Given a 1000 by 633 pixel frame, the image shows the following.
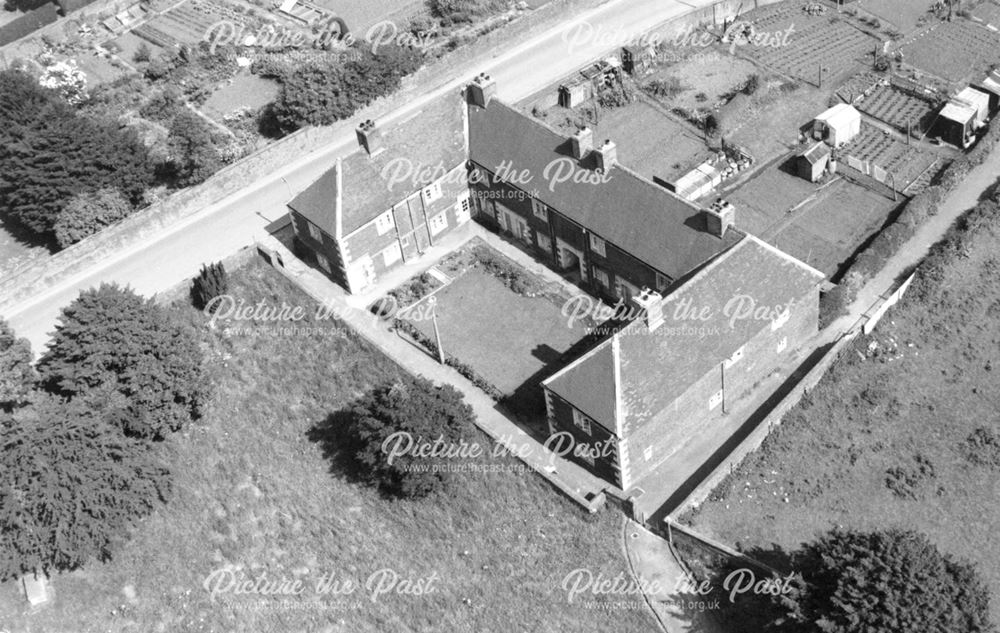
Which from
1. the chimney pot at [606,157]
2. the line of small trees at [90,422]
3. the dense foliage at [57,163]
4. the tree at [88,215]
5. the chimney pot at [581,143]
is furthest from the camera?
the dense foliage at [57,163]

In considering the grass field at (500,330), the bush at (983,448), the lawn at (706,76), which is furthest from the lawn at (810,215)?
the grass field at (500,330)

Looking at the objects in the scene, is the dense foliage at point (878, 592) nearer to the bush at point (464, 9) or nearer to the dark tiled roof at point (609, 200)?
the dark tiled roof at point (609, 200)

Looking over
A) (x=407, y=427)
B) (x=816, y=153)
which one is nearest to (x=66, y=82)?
(x=407, y=427)

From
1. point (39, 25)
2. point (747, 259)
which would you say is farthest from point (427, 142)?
point (39, 25)

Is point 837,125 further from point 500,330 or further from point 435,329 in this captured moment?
point 435,329

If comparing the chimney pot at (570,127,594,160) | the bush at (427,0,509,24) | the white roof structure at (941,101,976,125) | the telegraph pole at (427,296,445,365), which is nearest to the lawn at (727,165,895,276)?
the white roof structure at (941,101,976,125)

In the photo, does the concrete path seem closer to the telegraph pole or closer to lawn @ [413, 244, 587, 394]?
lawn @ [413, 244, 587, 394]
